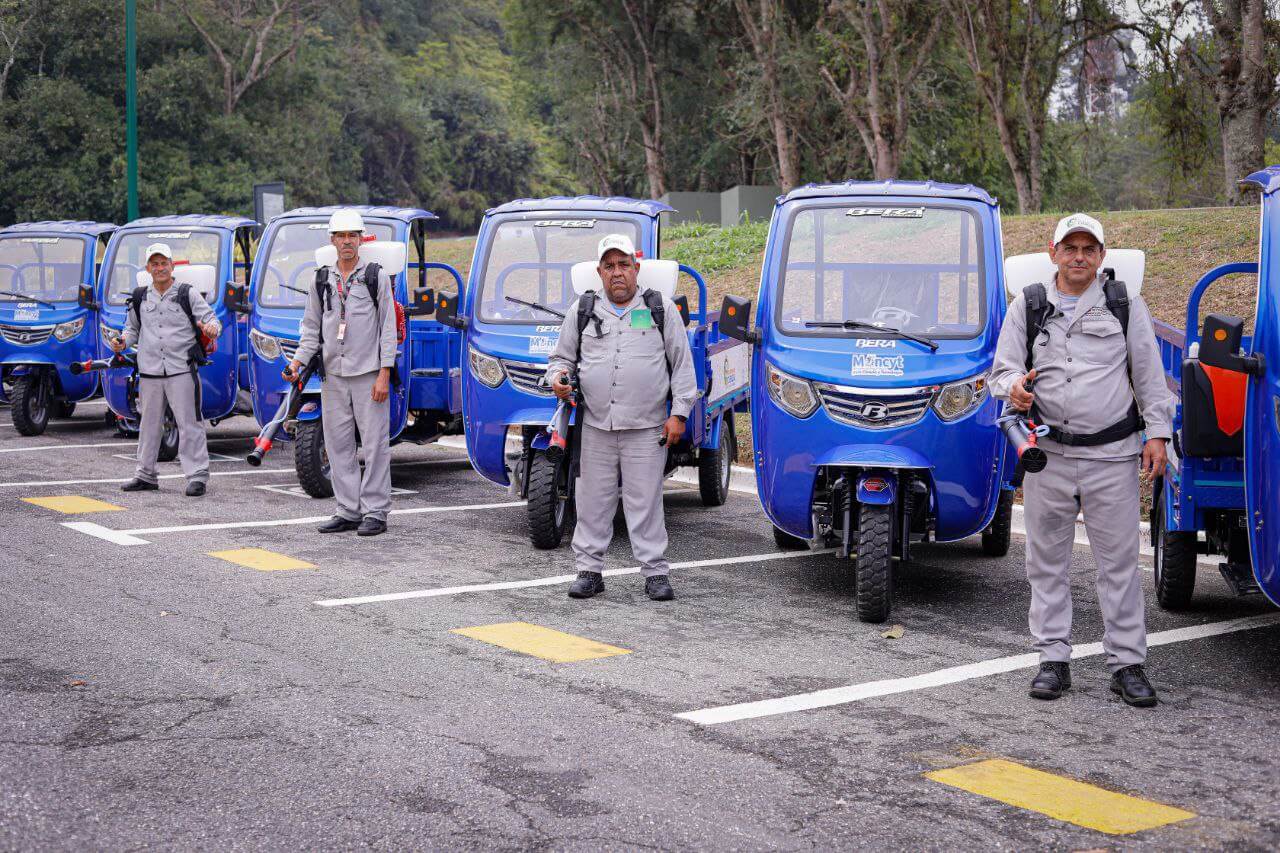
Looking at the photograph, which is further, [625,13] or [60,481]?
[625,13]

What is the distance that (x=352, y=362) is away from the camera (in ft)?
33.1

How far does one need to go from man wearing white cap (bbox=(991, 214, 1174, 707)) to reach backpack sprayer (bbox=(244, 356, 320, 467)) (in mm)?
5365

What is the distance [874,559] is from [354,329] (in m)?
4.18

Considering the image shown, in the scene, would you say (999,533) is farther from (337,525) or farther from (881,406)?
(337,525)

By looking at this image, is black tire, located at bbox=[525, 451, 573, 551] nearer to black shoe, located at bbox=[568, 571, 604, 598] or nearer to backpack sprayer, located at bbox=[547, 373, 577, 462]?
backpack sprayer, located at bbox=[547, 373, 577, 462]

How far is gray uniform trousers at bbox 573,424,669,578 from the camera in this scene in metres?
8.23

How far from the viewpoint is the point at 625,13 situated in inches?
1438

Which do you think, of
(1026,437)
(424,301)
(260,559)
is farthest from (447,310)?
(1026,437)

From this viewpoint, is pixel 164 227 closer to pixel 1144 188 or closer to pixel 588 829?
pixel 588 829

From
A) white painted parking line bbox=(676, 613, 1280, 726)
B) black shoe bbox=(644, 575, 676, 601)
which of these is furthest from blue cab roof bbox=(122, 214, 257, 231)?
white painted parking line bbox=(676, 613, 1280, 726)

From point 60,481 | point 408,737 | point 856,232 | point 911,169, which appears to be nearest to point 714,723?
point 408,737

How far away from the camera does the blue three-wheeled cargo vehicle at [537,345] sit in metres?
9.74

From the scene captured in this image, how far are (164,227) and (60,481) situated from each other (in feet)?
12.3

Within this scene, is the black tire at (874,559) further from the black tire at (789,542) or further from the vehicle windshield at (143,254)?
the vehicle windshield at (143,254)
